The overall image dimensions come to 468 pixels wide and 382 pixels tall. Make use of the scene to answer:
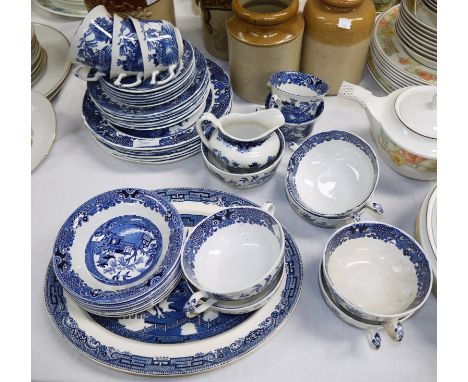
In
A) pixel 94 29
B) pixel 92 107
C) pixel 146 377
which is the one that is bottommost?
pixel 146 377

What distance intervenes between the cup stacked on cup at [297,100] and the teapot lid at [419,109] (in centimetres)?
14

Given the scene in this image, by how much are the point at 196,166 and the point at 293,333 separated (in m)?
0.37

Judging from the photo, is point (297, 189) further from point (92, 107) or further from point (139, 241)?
point (92, 107)

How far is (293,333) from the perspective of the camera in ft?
2.27

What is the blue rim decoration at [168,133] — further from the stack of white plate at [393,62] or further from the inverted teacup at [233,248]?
the stack of white plate at [393,62]

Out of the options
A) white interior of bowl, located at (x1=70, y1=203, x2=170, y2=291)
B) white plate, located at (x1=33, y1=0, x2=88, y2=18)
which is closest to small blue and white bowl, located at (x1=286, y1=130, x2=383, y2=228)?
white interior of bowl, located at (x1=70, y1=203, x2=170, y2=291)

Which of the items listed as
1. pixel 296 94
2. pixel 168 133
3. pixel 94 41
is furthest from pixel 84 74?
pixel 296 94

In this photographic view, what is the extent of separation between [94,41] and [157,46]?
105mm

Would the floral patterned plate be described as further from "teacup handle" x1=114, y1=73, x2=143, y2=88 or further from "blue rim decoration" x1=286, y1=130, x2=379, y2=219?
"teacup handle" x1=114, y1=73, x2=143, y2=88

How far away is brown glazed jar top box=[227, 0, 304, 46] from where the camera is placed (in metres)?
0.84

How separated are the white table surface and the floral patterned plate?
0.26 feet

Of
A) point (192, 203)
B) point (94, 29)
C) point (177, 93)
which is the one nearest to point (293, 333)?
point (192, 203)

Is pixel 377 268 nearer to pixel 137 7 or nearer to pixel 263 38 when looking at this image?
pixel 263 38

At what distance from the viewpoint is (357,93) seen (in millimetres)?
842
